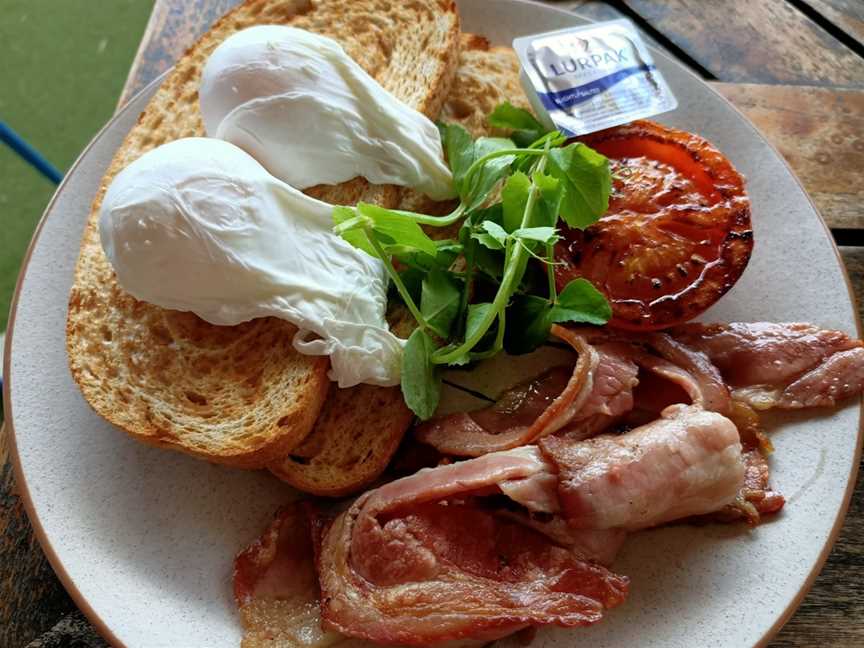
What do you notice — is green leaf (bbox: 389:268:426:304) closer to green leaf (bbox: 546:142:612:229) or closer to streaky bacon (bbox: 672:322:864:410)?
green leaf (bbox: 546:142:612:229)

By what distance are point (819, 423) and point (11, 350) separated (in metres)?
2.15

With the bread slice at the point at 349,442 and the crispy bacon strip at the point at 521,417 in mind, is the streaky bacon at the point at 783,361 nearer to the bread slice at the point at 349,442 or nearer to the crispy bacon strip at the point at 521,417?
the crispy bacon strip at the point at 521,417

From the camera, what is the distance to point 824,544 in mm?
1800

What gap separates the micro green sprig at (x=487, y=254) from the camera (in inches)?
72.5

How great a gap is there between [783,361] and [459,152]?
3.38 ft

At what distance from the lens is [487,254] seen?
2.06 metres

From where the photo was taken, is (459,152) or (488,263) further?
(459,152)

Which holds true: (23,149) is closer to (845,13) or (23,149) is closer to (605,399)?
(605,399)

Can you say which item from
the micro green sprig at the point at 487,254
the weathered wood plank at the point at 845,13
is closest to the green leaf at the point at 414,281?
the micro green sprig at the point at 487,254

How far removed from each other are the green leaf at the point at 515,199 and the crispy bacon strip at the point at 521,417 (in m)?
0.29

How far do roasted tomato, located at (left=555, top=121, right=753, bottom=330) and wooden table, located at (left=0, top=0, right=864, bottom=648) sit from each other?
24.9 inches

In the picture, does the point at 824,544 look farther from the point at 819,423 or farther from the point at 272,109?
the point at 272,109

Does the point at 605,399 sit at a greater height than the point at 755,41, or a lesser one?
lesser

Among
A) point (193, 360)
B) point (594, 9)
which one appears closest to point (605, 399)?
point (193, 360)
